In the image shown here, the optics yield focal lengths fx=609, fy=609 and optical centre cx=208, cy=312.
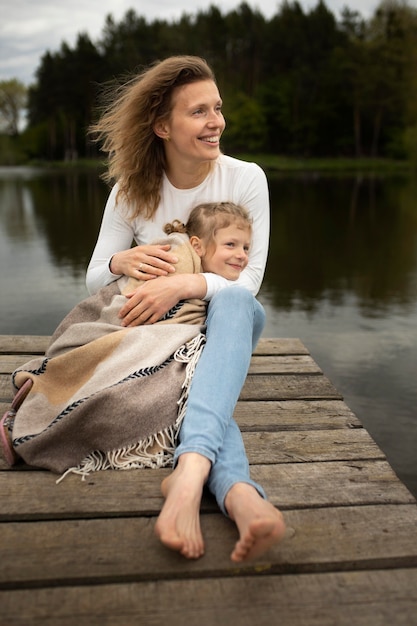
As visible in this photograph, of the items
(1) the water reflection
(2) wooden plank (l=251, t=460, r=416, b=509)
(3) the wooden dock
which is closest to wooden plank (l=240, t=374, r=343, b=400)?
(3) the wooden dock

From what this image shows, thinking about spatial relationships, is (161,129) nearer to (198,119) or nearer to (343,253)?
(198,119)

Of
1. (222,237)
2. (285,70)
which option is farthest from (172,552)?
(285,70)

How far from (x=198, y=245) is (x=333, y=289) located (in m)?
4.05

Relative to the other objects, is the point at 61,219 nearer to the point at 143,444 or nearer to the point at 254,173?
the point at 254,173

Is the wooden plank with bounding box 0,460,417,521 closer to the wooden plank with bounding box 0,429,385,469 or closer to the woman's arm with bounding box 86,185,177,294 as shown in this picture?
the wooden plank with bounding box 0,429,385,469

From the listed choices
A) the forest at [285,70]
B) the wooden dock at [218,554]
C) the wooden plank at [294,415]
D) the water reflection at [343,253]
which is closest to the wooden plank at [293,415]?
the wooden plank at [294,415]

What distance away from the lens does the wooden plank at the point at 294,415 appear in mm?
2121

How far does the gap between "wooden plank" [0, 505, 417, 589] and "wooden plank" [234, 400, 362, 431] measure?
587 millimetres

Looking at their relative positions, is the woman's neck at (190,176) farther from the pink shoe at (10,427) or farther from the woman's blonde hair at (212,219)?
the pink shoe at (10,427)

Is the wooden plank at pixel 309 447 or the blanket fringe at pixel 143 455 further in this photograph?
the wooden plank at pixel 309 447

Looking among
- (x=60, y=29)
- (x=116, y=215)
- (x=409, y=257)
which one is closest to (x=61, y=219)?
(x=409, y=257)

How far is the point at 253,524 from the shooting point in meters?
1.25

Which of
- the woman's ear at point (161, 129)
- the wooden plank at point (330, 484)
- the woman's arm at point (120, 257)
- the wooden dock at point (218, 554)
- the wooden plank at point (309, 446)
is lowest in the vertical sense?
the wooden plank at point (309, 446)

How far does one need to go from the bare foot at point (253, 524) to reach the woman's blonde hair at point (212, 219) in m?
1.07
